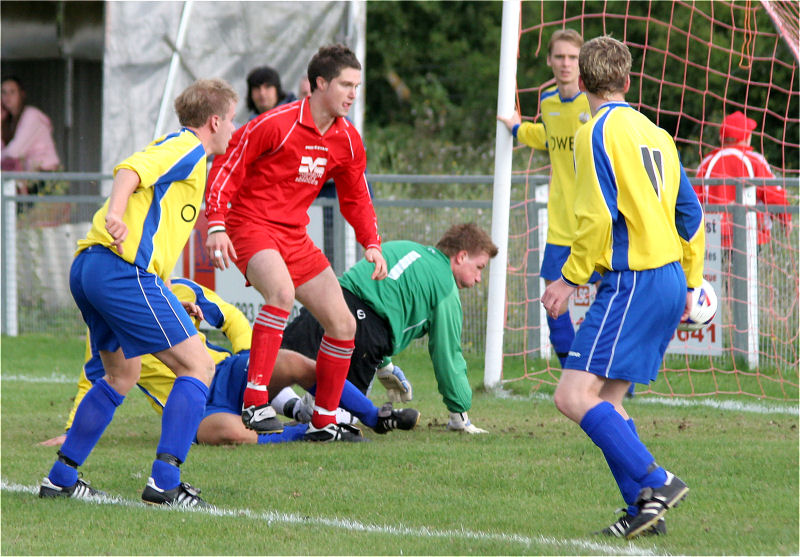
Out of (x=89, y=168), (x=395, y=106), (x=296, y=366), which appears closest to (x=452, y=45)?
(x=395, y=106)

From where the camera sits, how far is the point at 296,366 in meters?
6.67

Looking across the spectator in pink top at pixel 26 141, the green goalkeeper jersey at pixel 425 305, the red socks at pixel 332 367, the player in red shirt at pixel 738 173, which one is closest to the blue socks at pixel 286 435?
the red socks at pixel 332 367

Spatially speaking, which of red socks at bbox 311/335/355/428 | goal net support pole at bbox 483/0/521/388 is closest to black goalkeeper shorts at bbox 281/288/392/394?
red socks at bbox 311/335/355/428

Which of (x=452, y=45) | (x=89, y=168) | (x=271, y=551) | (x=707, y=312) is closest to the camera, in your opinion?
(x=271, y=551)

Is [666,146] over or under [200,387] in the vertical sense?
over

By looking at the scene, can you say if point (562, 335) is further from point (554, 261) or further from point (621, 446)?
point (621, 446)

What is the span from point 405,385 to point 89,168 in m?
10.6

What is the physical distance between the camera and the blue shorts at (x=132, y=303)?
488cm

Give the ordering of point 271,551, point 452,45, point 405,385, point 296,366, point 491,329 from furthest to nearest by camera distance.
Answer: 1. point 452,45
2. point 491,329
3. point 405,385
4. point 296,366
5. point 271,551

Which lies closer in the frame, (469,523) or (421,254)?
(469,523)

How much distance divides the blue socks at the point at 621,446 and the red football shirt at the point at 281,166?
8.08 ft

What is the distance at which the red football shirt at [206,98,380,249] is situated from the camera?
6.20 m

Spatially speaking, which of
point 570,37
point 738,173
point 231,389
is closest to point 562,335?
point 570,37

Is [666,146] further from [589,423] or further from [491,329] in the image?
[491,329]
